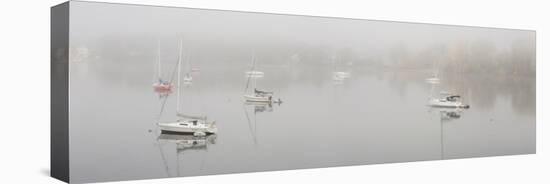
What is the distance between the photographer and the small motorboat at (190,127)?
1075 cm

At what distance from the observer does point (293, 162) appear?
38.7ft

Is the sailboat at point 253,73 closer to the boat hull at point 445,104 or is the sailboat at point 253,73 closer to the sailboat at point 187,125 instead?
the sailboat at point 187,125

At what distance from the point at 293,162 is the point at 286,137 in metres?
0.40

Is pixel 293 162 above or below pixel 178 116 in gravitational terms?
below

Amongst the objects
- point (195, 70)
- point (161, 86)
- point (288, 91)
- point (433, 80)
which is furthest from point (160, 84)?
point (433, 80)

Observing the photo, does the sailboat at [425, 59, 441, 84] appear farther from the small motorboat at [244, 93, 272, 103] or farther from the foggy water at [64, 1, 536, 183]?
the small motorboat at [244, 93, 272, 103]

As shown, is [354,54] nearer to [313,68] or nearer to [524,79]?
[313,68]

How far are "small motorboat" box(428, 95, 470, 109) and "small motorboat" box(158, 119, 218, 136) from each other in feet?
13.0

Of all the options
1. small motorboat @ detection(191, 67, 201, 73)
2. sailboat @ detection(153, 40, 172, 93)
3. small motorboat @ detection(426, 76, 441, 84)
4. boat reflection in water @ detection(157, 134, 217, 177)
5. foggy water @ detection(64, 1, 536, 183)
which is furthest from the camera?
small motorboat @ detection(426, 76, 441, 84)

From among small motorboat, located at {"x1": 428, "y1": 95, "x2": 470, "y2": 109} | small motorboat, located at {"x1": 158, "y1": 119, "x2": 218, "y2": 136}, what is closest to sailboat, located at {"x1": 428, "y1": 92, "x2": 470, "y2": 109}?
small motorboat, located at {"x1": 428, "y1": 95, "x2": 470, "y2": 109}

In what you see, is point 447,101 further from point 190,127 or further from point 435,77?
point 190,127

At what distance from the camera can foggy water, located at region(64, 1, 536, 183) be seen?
1027 cm

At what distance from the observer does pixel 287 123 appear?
38.5 ft

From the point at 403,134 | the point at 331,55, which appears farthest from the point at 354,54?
the point at 403,134
